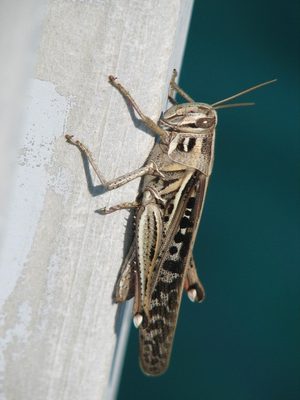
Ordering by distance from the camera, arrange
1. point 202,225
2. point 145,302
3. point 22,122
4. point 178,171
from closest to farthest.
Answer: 1. point 22,122
2. point 145,302
3. point 178,171
4. point 202,225

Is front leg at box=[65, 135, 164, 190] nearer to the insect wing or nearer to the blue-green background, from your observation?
the insect wing

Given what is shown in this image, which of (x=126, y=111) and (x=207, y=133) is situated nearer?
(x=126, y=111)

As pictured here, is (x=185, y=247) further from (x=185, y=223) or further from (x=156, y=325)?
(x=156, y=325)

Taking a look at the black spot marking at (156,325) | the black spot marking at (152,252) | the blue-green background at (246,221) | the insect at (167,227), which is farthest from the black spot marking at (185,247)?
the blue-green background at (246,221)

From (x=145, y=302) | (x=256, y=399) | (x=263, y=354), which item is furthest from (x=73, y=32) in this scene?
(x=256, y=399)

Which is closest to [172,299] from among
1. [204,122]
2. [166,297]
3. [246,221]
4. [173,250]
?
[166,297]

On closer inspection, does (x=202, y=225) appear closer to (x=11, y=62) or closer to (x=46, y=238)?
(x=46, y=238)

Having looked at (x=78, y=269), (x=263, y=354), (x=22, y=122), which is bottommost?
(x=263, y=354)
